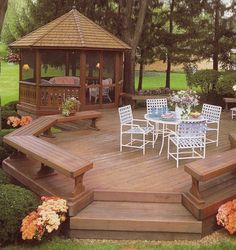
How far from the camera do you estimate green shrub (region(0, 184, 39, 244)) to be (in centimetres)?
541

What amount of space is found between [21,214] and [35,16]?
680 inches

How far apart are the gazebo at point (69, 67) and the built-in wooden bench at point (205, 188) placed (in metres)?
8.07

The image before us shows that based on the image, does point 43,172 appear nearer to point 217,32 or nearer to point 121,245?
point 121,245

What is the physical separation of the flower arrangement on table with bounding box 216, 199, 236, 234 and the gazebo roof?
8742mm

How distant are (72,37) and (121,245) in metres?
9.53

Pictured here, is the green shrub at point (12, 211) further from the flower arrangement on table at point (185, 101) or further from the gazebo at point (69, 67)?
the gazebo at point (69, 67)

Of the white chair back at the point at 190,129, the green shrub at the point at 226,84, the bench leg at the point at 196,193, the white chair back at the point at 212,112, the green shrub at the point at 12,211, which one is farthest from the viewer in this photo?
the green shrub at the point at 226,84

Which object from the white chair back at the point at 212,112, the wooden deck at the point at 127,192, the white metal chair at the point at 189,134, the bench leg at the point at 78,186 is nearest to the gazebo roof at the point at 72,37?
the white chair back at the point at 212,112

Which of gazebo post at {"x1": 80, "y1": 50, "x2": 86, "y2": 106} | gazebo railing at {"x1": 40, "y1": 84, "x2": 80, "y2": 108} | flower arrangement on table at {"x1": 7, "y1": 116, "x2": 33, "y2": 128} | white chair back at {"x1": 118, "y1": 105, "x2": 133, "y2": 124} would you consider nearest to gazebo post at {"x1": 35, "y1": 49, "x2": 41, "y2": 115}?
gazebo railing at {"x1": 40, "y1": 84, "x2": 80, "y2": 108}

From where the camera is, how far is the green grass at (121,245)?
5.34 metres

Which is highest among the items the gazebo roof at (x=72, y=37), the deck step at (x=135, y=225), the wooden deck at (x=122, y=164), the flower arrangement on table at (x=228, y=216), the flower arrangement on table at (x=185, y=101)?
the gazebo roof at (x=72, y=37)

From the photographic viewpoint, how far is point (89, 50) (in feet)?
45.1

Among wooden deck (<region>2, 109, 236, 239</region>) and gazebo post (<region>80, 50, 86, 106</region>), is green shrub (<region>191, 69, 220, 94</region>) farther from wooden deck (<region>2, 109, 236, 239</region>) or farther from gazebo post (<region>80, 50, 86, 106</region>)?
wooden deck (<region>2, 109, 236, 239</region>)

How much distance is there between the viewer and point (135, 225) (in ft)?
18.5
